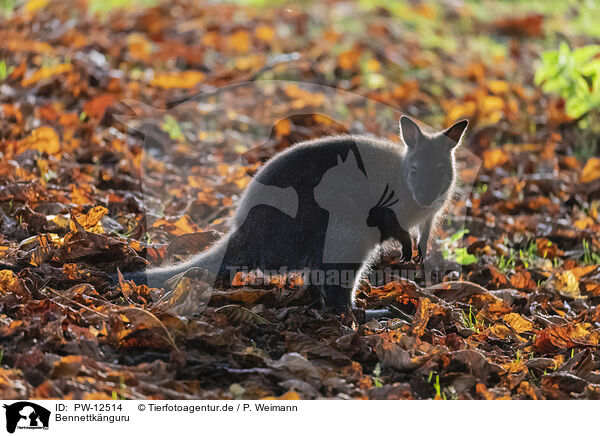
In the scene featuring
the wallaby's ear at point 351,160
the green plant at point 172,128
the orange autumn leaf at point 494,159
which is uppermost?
the green plant at point 172,128

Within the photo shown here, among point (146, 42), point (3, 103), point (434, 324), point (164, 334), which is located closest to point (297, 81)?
point (146, 42)

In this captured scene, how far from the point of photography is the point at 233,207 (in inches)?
224

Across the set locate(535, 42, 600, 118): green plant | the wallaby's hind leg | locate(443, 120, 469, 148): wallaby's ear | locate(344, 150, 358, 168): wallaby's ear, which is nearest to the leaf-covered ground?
the wallaby's hind leg

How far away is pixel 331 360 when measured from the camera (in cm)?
362

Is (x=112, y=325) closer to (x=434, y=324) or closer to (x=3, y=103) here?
(x=434, y=324)

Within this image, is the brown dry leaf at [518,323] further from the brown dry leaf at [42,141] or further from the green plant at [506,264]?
the brown dry leaf at [42,141]

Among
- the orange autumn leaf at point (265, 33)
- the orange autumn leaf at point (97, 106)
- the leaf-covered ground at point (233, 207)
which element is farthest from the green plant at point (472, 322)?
the orange autumn leaf at point (265, 33)

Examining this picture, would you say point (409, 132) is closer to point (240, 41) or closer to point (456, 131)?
point (456, 131)

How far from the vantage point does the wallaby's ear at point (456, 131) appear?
4395 mm

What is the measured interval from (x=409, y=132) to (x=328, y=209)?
769 mm

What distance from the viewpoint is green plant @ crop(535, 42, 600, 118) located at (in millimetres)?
6781

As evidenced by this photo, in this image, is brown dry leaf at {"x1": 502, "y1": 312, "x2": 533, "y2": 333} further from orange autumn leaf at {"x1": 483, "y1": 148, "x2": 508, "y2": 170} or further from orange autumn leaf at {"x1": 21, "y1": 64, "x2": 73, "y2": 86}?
orange autumn leaf at {"x1": 21, "y1": 64, "x2": 73, "y2": 86}

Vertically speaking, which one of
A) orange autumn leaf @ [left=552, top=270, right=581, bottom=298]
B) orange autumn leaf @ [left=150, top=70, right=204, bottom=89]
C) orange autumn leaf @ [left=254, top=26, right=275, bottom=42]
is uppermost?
orange autumn leaf @ [left=254, top=26, right=275, bottom=42]

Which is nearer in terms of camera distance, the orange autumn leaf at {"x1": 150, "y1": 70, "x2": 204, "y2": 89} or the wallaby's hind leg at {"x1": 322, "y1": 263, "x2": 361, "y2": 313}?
the wallaby's hind leg at {"x1": 322, "y1": 263, "x2": 361, "y2": 313}
